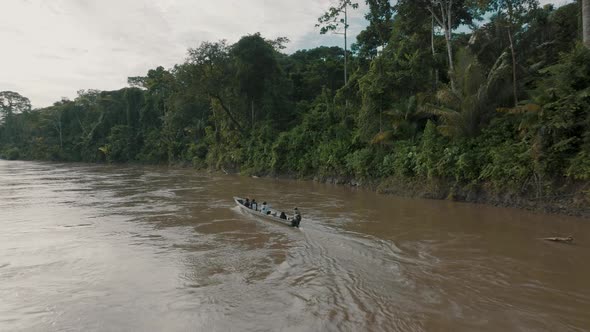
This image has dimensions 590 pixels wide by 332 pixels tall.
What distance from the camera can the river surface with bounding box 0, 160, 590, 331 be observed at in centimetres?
565

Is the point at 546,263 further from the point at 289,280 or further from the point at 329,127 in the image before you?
the point at 329,127

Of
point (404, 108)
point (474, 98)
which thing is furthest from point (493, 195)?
point (404, 108)

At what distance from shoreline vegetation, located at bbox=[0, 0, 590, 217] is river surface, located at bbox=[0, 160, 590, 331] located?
1835 mm

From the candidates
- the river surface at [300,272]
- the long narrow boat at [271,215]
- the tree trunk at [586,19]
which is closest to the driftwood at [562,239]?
the river surface at [300,272]

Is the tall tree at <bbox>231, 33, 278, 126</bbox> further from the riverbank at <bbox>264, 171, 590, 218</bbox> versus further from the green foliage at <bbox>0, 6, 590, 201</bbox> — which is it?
the riverbank at <bbox>264, 171, 590, 218</bbox>

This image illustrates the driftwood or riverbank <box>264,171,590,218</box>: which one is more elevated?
riverbank <box>264,171,590,218</box>

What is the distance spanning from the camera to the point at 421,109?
677 inches

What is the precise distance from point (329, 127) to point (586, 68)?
15.5m

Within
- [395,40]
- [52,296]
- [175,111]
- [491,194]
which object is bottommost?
[52,296]

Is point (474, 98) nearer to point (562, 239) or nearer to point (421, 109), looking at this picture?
point (421, 109)

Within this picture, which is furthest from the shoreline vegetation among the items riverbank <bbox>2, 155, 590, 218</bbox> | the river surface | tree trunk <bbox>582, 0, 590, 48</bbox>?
the river surface

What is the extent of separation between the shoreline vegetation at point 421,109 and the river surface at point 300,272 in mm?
1835

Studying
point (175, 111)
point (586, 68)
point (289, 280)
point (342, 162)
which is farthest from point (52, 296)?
point (175, 111)

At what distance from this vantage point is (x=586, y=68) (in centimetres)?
1118
